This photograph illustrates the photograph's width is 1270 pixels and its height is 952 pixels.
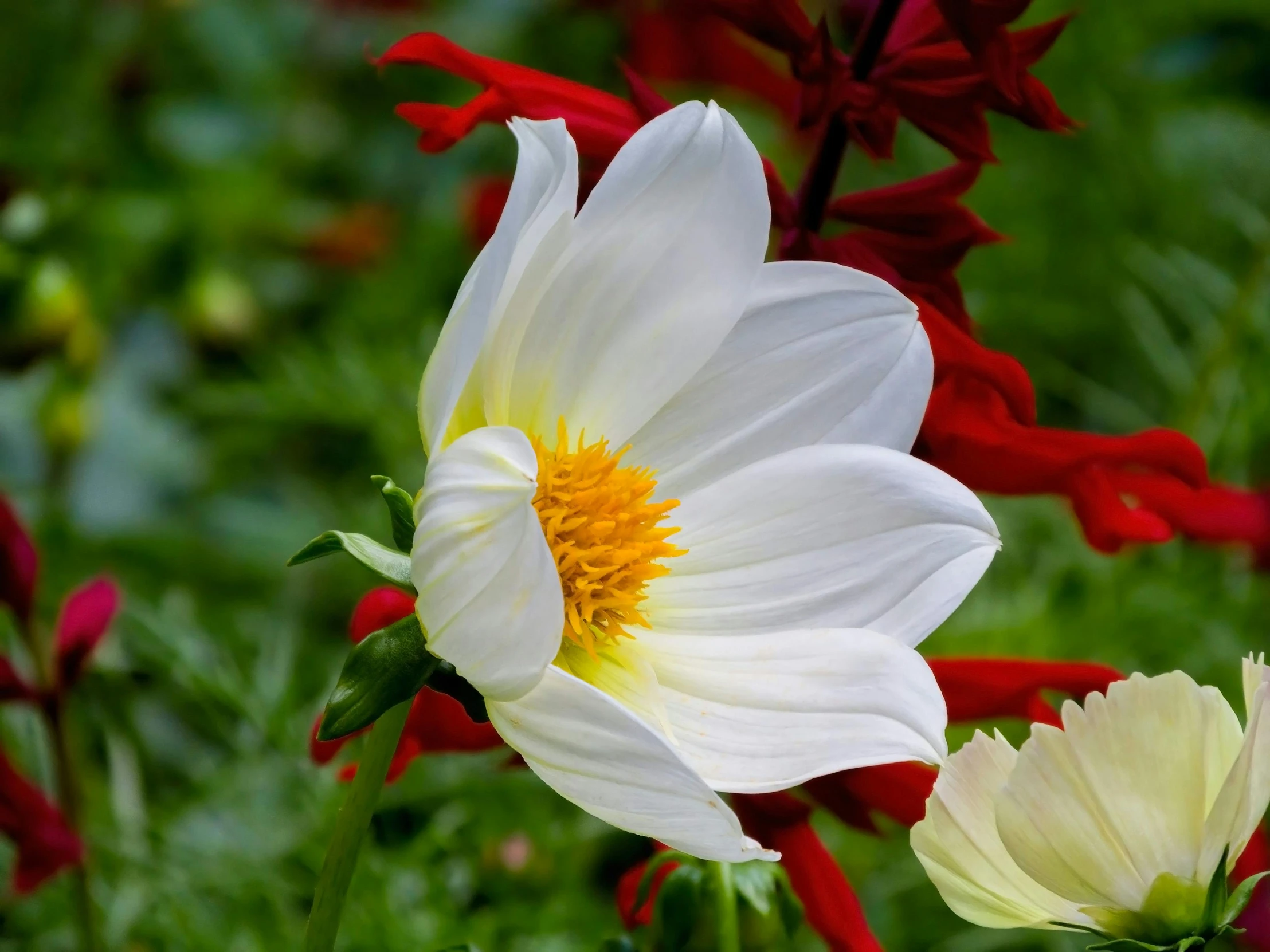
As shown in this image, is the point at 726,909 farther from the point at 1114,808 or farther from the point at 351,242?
the point at 351,242

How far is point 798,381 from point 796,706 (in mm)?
88

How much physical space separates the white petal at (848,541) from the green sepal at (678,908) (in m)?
0.07

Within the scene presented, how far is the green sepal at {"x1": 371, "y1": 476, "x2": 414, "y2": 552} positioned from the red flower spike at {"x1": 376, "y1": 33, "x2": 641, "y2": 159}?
0.10 meters

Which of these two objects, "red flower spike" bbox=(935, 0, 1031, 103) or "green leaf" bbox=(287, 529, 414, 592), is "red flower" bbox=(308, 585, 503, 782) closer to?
"green leaf" bbox=(287, 529, 414, 592)

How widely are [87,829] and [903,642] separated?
1.19ft

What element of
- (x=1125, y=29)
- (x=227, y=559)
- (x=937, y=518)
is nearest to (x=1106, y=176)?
(x=1125, y=29)

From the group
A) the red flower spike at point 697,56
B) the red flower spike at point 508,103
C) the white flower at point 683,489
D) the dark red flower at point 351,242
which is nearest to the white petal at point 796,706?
the white flower at point 683,489

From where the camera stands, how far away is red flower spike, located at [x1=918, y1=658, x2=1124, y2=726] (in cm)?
38

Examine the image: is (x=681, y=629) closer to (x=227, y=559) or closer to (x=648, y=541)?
(x=648, y=541)

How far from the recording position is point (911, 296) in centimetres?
38

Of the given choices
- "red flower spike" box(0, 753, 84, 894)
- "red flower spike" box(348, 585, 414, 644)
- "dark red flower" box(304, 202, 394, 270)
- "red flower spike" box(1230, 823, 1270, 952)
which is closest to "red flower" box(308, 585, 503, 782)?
"red flower spike" box(348, 585, 414, 644)

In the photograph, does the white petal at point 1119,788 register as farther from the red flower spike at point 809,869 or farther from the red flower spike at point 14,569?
the red flower spike at point 14,569

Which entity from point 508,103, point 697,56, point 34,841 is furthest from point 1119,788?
point 697,56

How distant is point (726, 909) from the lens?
0.35m
